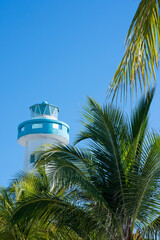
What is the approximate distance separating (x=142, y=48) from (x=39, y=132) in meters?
24.2

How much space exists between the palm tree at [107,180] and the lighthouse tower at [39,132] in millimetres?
17182

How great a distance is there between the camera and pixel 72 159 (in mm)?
8773

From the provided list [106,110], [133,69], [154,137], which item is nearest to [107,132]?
[106,110]

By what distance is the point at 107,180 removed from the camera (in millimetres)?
8812

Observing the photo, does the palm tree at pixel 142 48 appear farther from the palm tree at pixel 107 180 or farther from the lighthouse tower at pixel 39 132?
the lighthouse tower at pixel 39 132

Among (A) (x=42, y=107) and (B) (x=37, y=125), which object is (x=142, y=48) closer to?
(B) (x=37, y=125)

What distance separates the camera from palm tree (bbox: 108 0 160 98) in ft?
7.85

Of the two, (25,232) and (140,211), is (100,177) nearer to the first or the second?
(140,211)

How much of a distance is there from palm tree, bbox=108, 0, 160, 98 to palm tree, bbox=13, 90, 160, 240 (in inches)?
217

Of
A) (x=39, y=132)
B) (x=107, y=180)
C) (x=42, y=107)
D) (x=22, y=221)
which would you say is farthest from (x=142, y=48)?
(x=42, y=107)

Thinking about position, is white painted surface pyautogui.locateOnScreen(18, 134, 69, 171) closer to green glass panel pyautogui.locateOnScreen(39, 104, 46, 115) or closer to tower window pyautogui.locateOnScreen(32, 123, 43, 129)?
tower window pyautogui.locateOnScreen(32, 123, 43, 129)

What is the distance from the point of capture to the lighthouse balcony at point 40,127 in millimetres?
26567

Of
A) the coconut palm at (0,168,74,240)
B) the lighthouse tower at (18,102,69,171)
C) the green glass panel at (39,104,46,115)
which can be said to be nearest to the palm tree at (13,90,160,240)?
the coconut palm at (0,168,74,240)

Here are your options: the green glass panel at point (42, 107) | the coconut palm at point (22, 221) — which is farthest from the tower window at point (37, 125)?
the coconut palm at point (22, 221)
